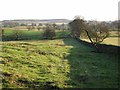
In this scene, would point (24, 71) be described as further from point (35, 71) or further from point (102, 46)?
point (102, 46)

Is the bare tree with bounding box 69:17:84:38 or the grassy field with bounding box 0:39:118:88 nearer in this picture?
the grassy field with bounding box 0:39:118:88

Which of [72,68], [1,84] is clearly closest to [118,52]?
[72,68]

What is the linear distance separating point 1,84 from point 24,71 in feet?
16.1

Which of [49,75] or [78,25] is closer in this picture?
[49,75]

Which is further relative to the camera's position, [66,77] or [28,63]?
[28,63]

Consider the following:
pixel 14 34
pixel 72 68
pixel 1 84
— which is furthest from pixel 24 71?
pixel 14 34

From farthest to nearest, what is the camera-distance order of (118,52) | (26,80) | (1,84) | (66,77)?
(118,52)
(66,77)
(26,80)
(1,84)

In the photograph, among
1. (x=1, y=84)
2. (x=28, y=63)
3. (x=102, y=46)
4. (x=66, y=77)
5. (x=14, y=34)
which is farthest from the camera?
(x=14, y=34)

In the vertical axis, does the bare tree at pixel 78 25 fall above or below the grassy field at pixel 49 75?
above

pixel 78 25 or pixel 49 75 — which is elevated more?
pixel 78 25

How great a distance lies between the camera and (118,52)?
43656 millimetres

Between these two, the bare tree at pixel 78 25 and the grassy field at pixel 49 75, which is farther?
the bare tree at pixel 78 25

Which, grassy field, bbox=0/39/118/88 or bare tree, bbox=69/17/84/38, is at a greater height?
bare tree, bbox=69/17/84/38

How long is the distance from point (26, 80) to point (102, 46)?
3404 centimetres
